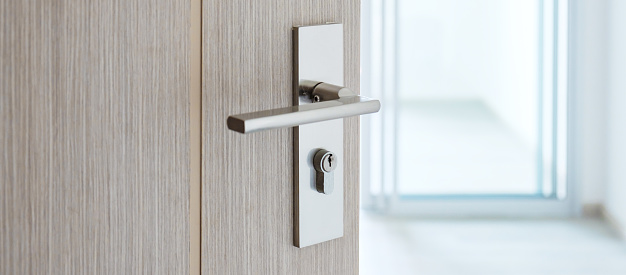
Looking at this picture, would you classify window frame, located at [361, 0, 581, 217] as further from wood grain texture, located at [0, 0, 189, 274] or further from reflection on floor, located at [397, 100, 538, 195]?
wood grain texture, located at [0, 0, 189, 274]

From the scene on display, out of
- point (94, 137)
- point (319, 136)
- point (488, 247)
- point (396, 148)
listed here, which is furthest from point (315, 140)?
point (396, 148)

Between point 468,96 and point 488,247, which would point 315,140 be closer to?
point 488,247

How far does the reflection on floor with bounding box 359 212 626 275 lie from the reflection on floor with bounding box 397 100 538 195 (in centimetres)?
15

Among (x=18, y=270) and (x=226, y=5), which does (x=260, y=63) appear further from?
(x=18, y=270)

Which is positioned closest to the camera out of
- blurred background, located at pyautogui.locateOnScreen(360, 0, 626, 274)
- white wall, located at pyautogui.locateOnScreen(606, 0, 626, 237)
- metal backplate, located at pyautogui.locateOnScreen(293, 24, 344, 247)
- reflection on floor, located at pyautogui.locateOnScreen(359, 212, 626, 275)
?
metal backplate, located at pyautogui.locateOnScreen(293, 24, 344, 247)

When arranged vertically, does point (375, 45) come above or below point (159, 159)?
above

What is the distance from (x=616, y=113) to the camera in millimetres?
2674

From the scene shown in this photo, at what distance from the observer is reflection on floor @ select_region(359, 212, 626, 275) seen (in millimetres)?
2330

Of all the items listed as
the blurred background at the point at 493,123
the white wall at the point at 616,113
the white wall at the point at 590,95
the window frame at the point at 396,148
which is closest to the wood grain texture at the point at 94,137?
the blurred background at the point at 493,123

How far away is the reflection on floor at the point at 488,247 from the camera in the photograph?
2.33 metres

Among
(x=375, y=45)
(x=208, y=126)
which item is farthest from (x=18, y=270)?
(x=375, y=45)

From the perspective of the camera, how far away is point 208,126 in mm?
→ 454

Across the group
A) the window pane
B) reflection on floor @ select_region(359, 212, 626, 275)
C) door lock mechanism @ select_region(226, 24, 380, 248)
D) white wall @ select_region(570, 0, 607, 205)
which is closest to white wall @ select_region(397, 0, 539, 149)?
the window pane

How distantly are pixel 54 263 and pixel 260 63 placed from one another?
170 millimetres
